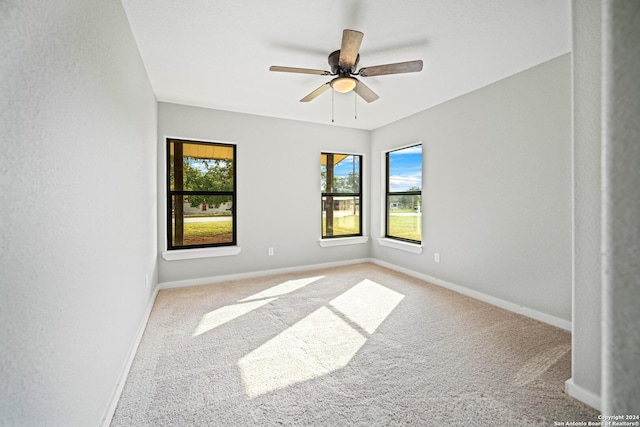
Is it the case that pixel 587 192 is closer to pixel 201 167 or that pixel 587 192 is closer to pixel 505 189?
pixel 505 189

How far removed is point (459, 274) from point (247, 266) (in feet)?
9.08

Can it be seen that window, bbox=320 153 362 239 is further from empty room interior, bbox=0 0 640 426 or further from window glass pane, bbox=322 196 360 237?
empty room interior, bbox=0 0 640 426

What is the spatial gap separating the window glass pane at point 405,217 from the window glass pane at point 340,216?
1.91ft

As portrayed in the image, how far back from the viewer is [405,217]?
15.1 ft

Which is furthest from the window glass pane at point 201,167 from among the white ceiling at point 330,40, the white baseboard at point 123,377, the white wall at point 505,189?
the white wall at point 505,189

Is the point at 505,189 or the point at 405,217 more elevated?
the point at 505,189

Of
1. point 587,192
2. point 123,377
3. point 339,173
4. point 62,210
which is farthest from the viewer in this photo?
point 339,173

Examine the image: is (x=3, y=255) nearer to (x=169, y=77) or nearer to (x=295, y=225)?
(x=169, y=77)

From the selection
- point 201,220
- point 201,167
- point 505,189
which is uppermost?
point 201,167

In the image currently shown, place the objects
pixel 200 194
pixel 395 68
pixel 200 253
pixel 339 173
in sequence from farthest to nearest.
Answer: pixel 339 173, pixel 200 194, pixel 200 253, pixel 395 68

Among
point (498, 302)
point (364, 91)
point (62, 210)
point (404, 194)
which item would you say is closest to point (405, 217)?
point (404, 194)

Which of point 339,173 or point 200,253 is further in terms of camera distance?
point 339,173

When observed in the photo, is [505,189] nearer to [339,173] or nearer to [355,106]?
[355,106]

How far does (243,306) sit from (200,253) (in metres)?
1.17
